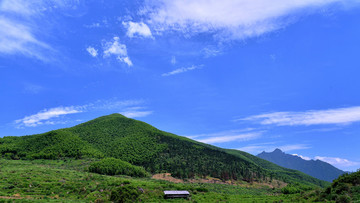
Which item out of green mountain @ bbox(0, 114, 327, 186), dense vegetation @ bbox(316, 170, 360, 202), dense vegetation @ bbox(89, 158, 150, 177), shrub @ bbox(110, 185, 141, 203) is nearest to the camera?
dense vegetation @ bbox(316, 170, 360, 202)

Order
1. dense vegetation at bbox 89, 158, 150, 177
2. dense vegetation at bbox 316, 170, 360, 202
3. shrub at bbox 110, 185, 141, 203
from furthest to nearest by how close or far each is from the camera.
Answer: dense vegetation at bbox 89, 158, 150, 177, shrub at bbox 110, 185, 141, 203, dense vegetation at bbox 316, 170, 360, 202

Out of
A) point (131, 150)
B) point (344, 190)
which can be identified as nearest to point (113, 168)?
point (131, 150)

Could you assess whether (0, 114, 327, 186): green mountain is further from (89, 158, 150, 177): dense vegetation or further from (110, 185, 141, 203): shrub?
(110, 185, 141, 203): shrub

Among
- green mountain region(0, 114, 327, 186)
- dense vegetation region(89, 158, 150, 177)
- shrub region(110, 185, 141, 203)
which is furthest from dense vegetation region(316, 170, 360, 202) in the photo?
green mountain region(0, 114, 327, 186)

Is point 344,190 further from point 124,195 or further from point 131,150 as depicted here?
point 131,150

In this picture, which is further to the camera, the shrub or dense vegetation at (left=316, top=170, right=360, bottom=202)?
the shrub

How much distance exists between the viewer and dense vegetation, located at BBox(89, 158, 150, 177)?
78.8 meters

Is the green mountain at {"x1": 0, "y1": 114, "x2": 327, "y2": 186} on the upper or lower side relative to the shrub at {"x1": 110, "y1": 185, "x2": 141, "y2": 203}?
upper

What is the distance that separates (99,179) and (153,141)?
313 ft

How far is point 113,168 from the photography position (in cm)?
8281

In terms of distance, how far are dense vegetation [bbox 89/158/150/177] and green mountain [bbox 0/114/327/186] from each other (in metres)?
2.00

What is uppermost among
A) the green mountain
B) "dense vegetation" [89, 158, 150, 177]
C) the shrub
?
the green mountain

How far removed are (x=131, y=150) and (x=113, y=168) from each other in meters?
49.9

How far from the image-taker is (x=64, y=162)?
94188mm
